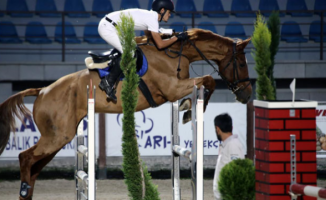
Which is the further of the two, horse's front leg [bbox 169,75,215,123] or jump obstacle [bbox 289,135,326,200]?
horse's front leg [bbox 169,75,215,123]

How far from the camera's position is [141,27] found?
15.7 ft

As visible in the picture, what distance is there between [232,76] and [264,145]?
6.75 ft

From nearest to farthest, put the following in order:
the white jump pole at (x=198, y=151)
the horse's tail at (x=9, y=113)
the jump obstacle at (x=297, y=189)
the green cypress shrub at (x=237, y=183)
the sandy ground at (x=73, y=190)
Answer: the jump obstacle at (x=297, y=189) → the green cypress shrub at (x=237, y=183) → the white jump pole at (x=198, y=151) → the horse's tail at (x=9, y=113) → the sandy ground at (x=73, y=190)

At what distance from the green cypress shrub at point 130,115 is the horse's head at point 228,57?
113 cm

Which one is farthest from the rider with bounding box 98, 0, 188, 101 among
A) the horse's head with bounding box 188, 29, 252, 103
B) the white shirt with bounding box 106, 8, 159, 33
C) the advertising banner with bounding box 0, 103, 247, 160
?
the advertising banner with bounding box 0, 103, 247, 160

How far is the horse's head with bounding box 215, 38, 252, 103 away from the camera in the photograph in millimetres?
5203

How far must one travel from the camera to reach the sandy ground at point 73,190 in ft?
22.8

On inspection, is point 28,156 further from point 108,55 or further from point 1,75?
point 1,75

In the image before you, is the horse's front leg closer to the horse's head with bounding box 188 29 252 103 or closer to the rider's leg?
the horse's head with bounding box 188 29 252 103

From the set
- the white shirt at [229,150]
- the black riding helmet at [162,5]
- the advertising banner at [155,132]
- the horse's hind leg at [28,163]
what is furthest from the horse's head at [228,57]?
the advertising banner at [155,132]

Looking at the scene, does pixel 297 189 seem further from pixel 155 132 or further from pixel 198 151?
pixel 155 132

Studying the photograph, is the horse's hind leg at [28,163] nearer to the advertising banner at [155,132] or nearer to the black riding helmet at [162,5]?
the black riding helmet at [162,5]

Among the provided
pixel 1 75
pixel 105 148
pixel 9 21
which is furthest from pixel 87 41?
pixel 105 148

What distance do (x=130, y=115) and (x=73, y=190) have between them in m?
3.57
